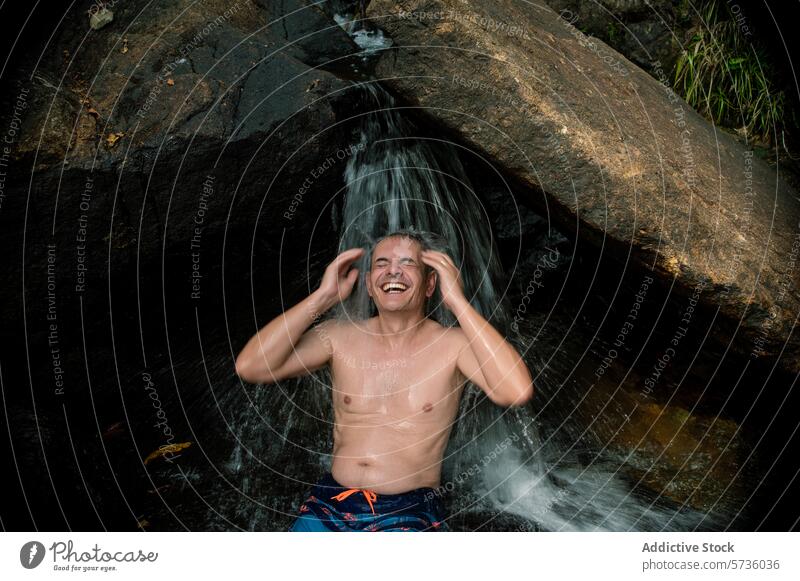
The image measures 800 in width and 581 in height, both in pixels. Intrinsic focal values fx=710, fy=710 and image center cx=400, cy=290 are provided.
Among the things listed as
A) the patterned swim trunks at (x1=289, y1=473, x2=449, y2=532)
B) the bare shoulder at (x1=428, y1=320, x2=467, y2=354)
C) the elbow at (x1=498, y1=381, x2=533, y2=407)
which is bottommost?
the patterned swim trunks at (x1=289, y1=473, x2=449, y2=532)

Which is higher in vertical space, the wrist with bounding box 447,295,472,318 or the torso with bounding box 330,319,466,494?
the wrist with bounding box 447,295,472,318

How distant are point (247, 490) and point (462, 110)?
6.84ft

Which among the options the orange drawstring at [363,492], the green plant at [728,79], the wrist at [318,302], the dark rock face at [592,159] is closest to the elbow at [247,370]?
the wrist at [318,302]

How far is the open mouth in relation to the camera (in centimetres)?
298

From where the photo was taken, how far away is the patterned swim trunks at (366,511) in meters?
2.74

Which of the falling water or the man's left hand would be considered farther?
the falling water

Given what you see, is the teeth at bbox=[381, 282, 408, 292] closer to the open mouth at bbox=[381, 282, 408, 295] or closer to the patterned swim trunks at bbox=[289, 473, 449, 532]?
the open mouth at bbox=[381, 282, 408, 295]

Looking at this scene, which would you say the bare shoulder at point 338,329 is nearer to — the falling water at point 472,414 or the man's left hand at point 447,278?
the falling water at point 472,414

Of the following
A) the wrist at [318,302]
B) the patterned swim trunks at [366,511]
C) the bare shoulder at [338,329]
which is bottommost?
the patterned swim trunks at [366,511]

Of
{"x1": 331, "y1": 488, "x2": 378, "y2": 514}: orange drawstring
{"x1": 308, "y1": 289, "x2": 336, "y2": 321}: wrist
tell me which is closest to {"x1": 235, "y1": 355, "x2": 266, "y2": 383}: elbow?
{"x1": 308, "y1": 289, "x2": 336, "y2": 321}: wrist

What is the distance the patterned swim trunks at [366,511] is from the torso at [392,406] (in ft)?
0.16

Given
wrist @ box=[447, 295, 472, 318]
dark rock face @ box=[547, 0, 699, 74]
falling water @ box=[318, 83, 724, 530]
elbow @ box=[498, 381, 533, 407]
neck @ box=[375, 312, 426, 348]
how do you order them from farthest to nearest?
dark rock face @ box=[547, 0, 699, 74], falling water @ box=[318, 83, 724, 530], neck @ box=[375, 312, 426, 348], wrist @ box=[447, 295, 472, 318], elbow @ box=[498, 381, 533, 407]

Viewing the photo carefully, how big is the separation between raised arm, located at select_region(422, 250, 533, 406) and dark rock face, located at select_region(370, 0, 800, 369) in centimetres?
63

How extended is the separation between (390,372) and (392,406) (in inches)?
5.7
